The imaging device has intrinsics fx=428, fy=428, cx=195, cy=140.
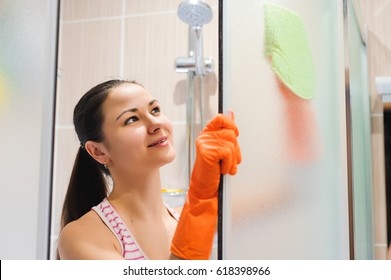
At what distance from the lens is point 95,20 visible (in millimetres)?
1338

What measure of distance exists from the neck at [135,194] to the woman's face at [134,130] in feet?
0.15

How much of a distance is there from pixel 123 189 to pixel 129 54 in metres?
0.53

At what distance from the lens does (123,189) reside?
0.98 meters

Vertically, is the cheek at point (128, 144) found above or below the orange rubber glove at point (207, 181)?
above

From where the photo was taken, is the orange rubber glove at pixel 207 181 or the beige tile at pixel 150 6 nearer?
the orange rubber glove at pixel 207 181

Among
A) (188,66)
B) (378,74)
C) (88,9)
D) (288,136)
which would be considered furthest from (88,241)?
(378,74)

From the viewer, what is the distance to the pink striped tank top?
2.92ft

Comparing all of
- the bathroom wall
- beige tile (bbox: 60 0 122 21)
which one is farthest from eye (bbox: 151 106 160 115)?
beige tile (bbox: 60 0 122 21)

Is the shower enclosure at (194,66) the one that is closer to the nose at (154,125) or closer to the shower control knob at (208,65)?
the shower control knob at (208,65)

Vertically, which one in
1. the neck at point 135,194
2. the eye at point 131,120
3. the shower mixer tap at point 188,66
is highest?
the shower mixer tap at point 188,66

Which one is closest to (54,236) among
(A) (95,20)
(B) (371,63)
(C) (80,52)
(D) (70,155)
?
(D) (70,155)

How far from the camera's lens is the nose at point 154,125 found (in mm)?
921

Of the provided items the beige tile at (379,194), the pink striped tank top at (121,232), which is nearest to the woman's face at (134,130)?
the pink striped tank top at (121,232)
